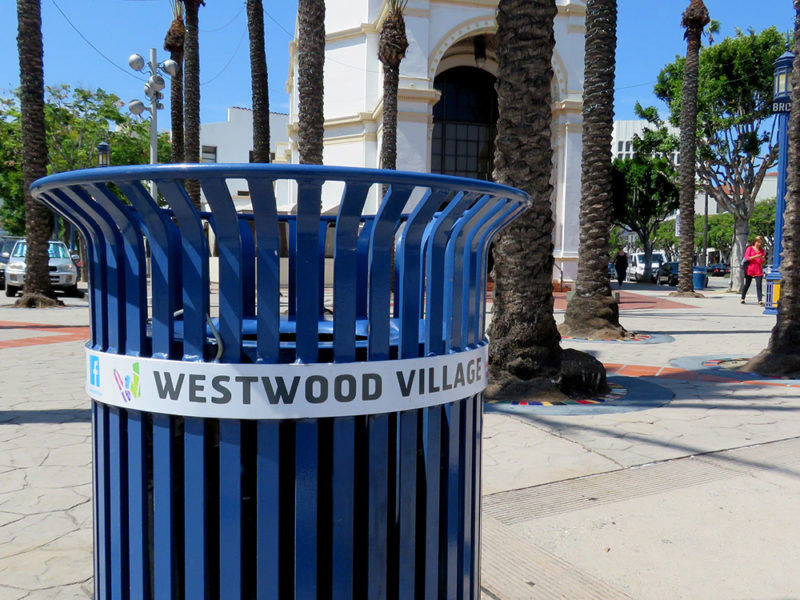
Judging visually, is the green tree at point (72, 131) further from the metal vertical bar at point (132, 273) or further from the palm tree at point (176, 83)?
the metal vertical bar at point (132, 273)

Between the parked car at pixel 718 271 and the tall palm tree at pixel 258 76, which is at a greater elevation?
the tall palm tree at pixel 258 76

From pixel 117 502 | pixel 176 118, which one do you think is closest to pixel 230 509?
pixel 117 502

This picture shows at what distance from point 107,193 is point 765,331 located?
12.3 metres

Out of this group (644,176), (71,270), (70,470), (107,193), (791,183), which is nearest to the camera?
(107,193)

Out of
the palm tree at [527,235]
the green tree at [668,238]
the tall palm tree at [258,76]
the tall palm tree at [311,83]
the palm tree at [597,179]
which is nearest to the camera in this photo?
the palm tree at [527,235]

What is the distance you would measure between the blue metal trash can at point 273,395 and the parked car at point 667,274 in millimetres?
34391

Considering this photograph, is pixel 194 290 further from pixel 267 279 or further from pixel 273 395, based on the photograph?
pixel 273 395

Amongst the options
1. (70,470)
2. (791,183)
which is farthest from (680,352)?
(70,470)

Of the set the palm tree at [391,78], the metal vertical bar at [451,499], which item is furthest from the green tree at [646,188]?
the metal vertical bar at [451,499]

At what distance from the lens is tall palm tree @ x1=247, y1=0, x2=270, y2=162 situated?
1630 cm

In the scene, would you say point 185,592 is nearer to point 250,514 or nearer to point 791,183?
point 250,514

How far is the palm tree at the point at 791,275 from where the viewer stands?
271 inches

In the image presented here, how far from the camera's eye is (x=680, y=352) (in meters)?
9.16

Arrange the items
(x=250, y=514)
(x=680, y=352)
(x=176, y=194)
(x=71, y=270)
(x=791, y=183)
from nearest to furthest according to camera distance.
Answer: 1. (x=176, y=194)
2. (x=250, y=514)
3. (x=791, y=183)
4. (x=680, y=352)
5. (x=71, y=270)
